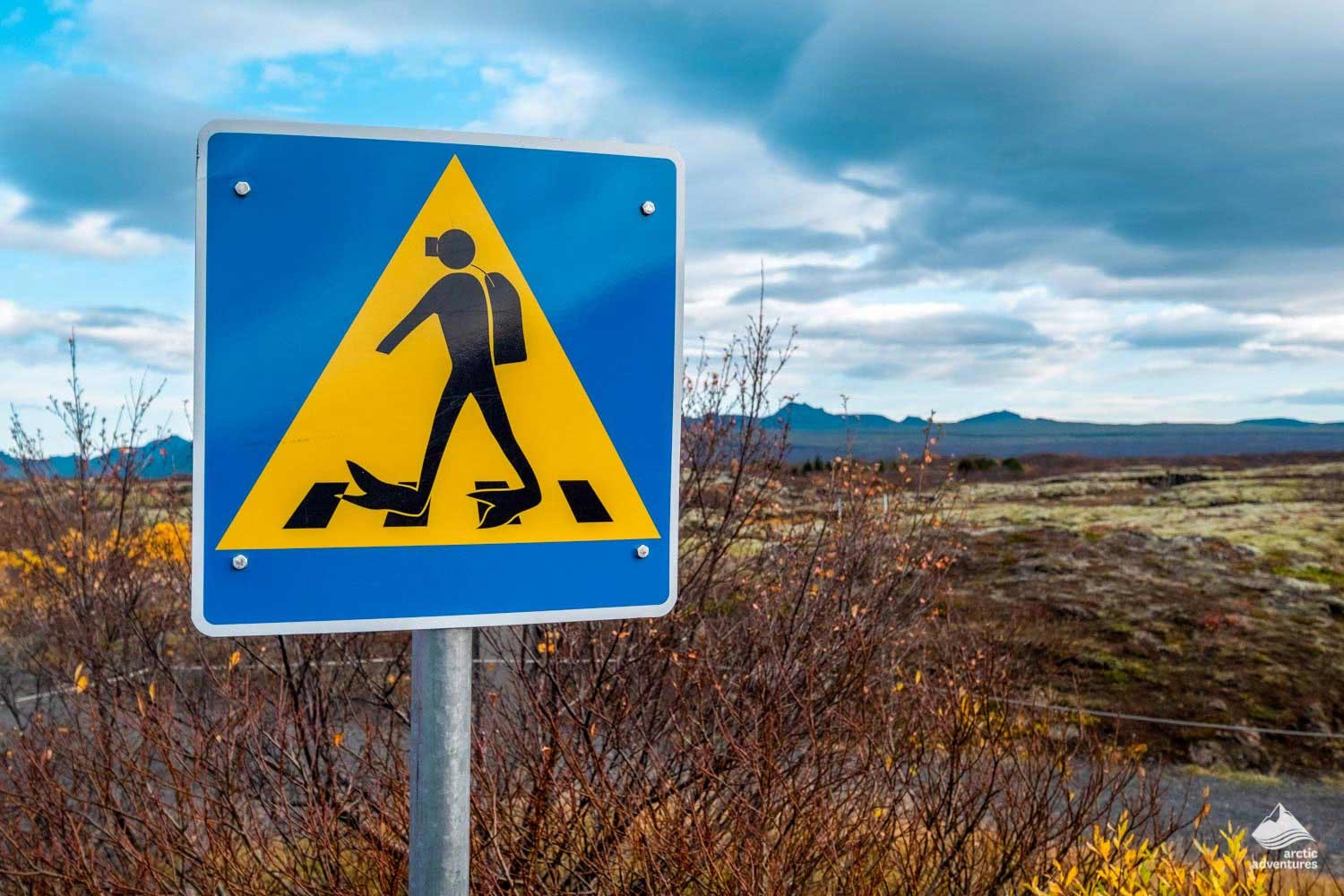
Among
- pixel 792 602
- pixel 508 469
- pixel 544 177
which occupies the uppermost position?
pixel 544 177

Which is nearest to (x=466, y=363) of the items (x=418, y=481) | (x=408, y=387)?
(x=408, y=387)

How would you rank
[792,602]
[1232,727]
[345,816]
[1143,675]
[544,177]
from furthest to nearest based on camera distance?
[1143,675], [1232,727], [792,602], [345,816], [544,177]

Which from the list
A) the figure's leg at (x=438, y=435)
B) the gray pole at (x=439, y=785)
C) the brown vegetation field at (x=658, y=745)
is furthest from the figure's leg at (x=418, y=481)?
the brown vegetation field at (x=658, y=745)

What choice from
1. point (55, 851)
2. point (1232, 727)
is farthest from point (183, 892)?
point (1232, 727)

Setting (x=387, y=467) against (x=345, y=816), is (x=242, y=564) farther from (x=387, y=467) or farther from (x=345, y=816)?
(x=345, y=816)

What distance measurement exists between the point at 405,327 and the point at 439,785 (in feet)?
2.29

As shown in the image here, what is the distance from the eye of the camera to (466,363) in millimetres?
1666

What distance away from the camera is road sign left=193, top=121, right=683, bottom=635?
1613 mm

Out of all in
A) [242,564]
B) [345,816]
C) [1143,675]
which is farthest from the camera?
[1143,675]

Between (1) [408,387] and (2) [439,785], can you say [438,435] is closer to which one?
(1) [408,387]

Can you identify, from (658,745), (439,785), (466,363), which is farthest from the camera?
(658,745)

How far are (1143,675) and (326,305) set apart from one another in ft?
40.0

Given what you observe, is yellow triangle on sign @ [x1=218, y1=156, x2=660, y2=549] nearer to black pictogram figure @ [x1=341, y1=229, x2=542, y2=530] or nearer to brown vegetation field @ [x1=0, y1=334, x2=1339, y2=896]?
black pictogram figure @ [x1=341, y1=229, x2=542, y2=530]

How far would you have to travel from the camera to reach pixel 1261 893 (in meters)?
3.60
